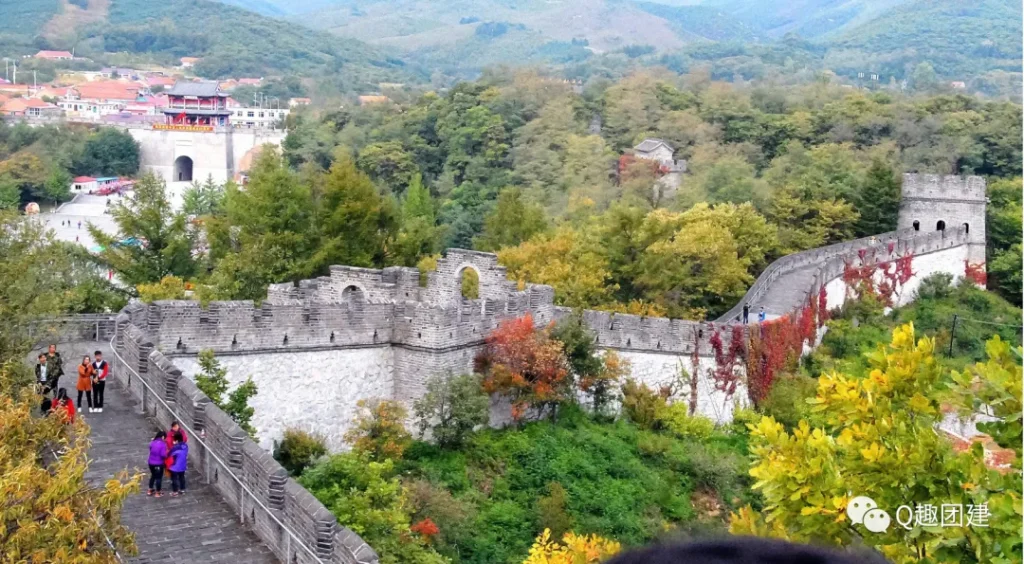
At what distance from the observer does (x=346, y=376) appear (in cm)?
1831

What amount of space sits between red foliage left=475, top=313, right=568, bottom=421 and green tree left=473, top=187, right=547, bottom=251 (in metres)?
12.1

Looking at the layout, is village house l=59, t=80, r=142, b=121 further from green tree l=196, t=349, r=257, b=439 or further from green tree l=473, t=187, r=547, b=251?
green tree l=196, t=349, r=257, b=439

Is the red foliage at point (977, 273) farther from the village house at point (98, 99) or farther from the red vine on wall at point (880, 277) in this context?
the village house at point (98, 99)

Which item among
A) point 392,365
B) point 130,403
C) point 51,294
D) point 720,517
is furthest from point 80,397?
point 720,517

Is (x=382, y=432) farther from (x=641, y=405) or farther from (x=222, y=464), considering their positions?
(x=222, y=464)

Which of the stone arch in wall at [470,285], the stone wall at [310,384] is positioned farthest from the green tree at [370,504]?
the stone arch in wall at [470,285]

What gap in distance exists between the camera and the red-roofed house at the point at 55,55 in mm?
170125

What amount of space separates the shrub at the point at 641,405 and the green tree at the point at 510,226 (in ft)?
33.9

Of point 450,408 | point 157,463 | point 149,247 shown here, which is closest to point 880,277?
point 450,408

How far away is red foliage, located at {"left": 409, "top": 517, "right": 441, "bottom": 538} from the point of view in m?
15.6

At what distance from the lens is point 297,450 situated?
55.7 ft

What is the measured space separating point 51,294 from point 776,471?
8457mm

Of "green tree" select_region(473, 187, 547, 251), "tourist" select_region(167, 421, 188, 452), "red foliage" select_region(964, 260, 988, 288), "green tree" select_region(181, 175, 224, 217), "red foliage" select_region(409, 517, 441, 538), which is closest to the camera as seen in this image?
"tourist" select_region(167, 421, 188, 452)

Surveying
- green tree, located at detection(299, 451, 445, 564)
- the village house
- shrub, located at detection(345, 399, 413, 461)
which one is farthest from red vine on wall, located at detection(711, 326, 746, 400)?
the village house
